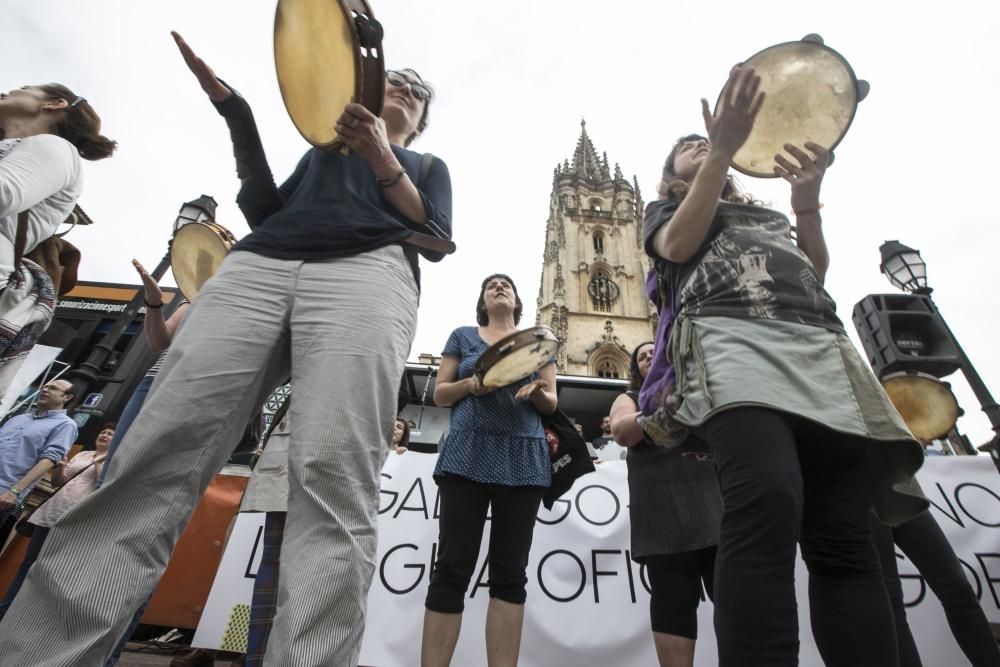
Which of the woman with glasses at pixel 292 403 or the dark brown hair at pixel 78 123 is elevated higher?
the dark brown hair at pixel 78 123

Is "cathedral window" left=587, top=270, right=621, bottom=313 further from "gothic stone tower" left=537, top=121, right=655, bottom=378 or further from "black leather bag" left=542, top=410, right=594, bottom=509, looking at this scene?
"black leather bag" left=542, top=410, right=594, bottom=509

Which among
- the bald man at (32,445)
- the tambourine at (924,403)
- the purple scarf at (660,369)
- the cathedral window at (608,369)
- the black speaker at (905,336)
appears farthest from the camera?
the cathedral window at (608,369)

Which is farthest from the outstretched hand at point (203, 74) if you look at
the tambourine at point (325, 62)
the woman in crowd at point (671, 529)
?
the woman in crowd at point (671, 529)

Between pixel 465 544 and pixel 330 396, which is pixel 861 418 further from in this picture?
pixel 465 544

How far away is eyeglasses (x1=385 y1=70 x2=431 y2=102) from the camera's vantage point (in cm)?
206

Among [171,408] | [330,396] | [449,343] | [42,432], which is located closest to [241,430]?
[171,408]

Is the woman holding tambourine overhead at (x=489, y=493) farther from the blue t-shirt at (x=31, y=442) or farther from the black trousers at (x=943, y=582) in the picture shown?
the blue t-shirt at (x=31, y=442)

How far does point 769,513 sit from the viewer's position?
1.17 metres

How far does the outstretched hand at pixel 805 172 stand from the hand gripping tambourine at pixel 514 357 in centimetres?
126

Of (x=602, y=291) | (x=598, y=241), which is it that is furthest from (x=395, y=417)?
(x=598, y=241)

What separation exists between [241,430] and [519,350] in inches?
53.8

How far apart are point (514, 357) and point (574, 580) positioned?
190 cm

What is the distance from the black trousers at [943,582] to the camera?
2215 millimetres

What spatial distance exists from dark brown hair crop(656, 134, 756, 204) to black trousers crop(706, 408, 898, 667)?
3.26 feet
